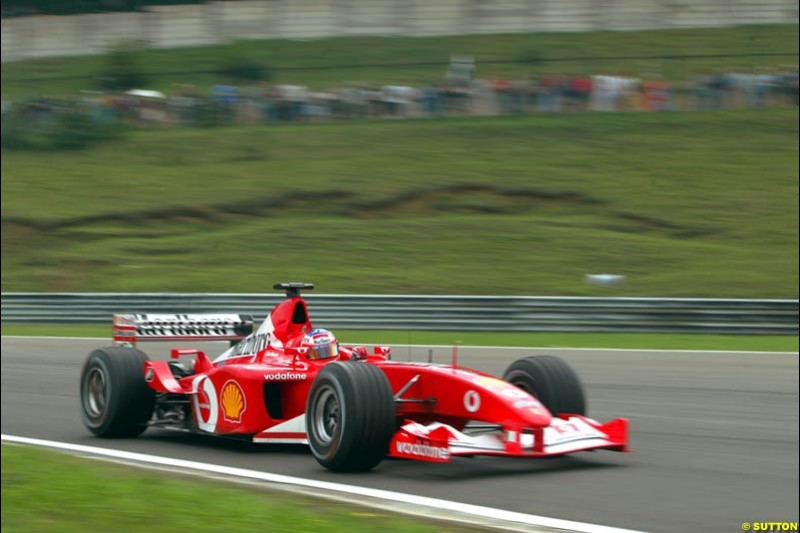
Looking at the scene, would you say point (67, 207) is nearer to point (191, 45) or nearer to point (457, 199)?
point (457, 199)

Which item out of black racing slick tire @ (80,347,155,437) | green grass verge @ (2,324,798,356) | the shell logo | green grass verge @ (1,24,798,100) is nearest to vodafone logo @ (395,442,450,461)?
the shell logo

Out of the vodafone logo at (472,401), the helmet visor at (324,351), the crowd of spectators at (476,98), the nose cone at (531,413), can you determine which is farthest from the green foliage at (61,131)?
the nose cone at (531,413)

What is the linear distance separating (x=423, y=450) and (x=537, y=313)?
9.17 meters

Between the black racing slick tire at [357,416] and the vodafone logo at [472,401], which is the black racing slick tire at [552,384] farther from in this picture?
the black racing slick tire at [357,416]

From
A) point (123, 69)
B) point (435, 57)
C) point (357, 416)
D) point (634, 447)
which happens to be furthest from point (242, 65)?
point (357, 416)

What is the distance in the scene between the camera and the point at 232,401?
27.0 feet

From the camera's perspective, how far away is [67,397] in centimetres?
1154

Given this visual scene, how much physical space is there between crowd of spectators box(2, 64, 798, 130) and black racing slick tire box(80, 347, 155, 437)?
19164 mm

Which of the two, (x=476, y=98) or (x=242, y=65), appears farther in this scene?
(x=242, y=65)

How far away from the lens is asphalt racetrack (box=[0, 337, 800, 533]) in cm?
633

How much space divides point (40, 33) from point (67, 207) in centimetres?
1139

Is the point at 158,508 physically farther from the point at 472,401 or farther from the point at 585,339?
the point at 585,339

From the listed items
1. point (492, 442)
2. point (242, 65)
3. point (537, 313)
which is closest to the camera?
point (492, 442)

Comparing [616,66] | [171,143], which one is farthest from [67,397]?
[616,66]
